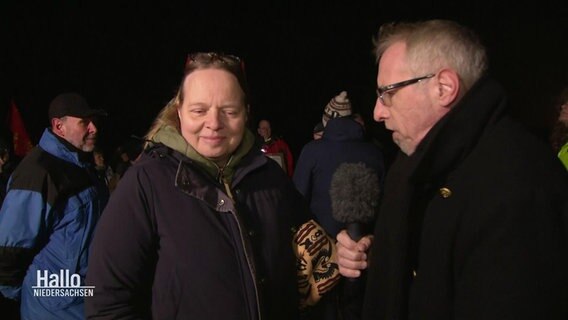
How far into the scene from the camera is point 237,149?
2025 millimetres

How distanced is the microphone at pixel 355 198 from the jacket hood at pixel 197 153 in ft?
1.23

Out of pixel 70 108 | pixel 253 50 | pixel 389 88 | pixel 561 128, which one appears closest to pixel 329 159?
pixel 561 128

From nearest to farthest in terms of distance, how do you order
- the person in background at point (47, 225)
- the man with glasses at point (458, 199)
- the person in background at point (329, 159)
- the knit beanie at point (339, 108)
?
the man with glasses at point (458, 199), the person in background at point (47, 225), the person in background at point (329, 159), the knit beanie at point (339, 108)

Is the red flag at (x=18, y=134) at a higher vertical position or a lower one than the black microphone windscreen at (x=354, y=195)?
lower

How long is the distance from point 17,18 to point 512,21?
8929mm

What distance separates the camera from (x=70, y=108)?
3412mm

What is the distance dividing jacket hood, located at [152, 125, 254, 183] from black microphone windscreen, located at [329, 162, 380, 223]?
375 millimetres

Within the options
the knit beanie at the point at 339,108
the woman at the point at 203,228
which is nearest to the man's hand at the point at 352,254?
the woman at the point at 203,228

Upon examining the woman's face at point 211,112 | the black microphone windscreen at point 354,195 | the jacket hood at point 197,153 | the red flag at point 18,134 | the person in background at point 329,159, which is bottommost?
the red flag at point 18,134

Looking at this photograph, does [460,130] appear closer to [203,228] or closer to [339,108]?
[203,228]

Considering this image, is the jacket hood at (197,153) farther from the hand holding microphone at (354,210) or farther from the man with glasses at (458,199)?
the man with glasses at (458,199)

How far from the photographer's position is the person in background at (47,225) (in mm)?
2904

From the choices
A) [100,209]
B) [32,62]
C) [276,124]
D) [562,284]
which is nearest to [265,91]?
[276,124]

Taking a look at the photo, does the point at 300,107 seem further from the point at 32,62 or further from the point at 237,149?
the point at 237,149
